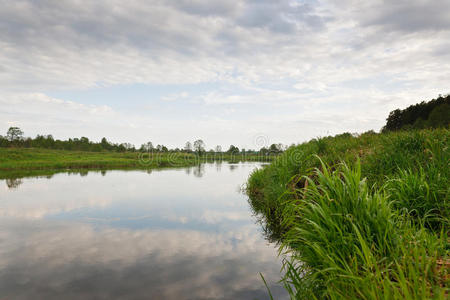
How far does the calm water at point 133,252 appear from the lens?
19.6ft

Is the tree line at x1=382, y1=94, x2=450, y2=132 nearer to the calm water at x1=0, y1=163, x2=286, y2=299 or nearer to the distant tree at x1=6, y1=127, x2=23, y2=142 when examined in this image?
the calm water at x1=0, y1=163, x2=286, y2=299

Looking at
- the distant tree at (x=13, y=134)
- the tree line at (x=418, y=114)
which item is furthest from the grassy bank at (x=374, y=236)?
the distant tree at (x=13, y=134)

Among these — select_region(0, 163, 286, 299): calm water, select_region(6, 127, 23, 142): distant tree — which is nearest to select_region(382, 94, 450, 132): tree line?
select_region(0, 163, 286, 299): calm water

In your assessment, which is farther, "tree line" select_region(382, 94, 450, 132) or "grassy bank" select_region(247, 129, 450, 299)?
"tree line" select_region(382, 94, 450, 132)

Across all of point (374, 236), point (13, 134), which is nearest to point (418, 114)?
point (374, 236)

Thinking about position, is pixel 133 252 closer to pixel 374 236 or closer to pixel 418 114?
pixel 374 236

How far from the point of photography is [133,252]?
27.1 feet

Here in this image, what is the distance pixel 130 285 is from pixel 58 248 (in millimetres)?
4334

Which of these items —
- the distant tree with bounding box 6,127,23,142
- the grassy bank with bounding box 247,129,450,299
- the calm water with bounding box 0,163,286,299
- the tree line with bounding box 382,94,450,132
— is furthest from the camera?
the distant tree with bounding box 6,127,23,142

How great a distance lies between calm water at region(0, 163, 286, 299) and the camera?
19.6ft

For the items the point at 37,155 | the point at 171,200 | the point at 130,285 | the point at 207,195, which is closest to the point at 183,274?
the point at 130,285

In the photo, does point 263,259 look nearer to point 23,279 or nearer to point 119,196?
point 23,279

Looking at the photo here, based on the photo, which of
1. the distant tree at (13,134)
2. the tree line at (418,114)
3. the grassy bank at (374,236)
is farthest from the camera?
the distant tree at (13,134)

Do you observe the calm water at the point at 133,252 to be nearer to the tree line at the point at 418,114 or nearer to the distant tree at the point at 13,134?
the tree line at the point at 418,114
